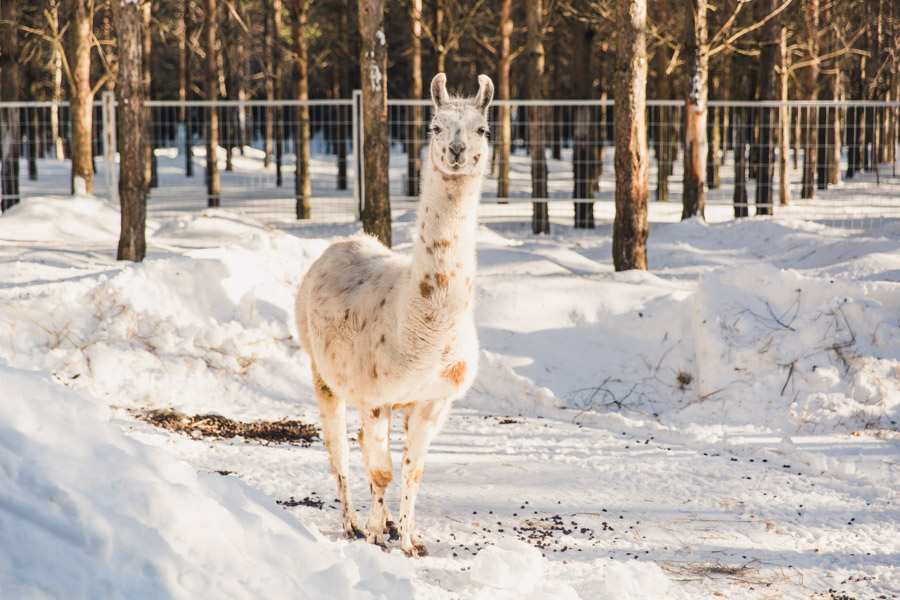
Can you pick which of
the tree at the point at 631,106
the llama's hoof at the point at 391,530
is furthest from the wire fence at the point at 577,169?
the llama's hoof at the point at 391,530

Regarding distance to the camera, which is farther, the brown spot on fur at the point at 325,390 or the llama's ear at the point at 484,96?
the brown spot on fur at the point at 325,390

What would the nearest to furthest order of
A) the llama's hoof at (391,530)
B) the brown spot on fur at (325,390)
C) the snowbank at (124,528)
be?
the snowbank at (124,528) < the llama's hoof at (391,530) < the brown spot on fur at (325,390)

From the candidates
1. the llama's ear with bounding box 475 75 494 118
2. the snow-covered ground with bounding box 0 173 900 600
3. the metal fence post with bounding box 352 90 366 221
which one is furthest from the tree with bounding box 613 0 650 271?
the llama's ear with bounding box 475 75 494 118

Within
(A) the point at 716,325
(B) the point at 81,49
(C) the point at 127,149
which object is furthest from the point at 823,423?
(B) the point at 81,49

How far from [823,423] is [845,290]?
148 cm

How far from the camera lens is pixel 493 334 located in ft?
26.6

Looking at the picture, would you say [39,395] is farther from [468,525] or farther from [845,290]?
[845,290]

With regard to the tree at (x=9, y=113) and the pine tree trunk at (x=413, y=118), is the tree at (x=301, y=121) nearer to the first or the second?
the pine tree trunk at (x=413, y=118)

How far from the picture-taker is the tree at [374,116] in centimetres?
Result: 1007

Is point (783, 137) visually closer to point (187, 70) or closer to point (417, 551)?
point (417, 551)

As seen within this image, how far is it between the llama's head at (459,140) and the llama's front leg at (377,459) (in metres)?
1.32

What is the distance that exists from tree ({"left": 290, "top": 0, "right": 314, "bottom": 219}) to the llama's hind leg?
11740 millimetres

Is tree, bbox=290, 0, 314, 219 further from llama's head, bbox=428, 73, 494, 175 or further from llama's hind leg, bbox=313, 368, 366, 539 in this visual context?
llama's head, bbox=428, 73, 494, 175

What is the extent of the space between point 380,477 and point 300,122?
13.6m
